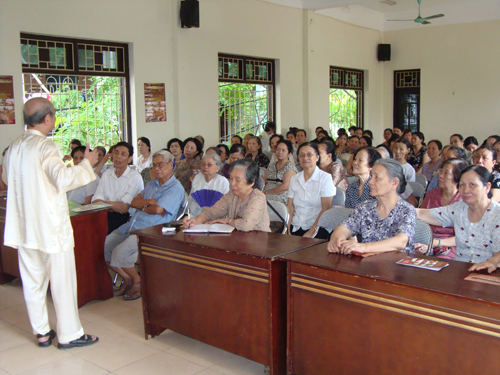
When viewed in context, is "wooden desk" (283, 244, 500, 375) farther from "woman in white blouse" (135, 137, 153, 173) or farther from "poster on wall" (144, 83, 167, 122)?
"poster on wall" (144, 83, 167, 122)

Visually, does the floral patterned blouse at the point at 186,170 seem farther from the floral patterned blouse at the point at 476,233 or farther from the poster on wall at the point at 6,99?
the floral patterned blouse at the point at 476,233

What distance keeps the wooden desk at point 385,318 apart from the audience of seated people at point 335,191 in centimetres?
23

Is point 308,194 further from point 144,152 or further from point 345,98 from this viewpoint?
point 345,98

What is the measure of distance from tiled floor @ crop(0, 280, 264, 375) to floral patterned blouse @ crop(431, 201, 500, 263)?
1339mm

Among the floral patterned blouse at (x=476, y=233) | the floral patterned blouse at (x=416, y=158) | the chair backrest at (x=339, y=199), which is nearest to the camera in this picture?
the floral patterned blouse at (x=476, y=233)

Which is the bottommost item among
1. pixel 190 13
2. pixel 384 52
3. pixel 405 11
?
pixel 190 13

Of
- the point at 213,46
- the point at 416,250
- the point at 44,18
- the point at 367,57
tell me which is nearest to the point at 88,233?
the point at 416,250

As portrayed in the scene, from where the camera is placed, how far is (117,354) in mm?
3029

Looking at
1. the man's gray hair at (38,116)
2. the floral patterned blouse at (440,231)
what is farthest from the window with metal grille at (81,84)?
the floral patterned blouse at (440,231)

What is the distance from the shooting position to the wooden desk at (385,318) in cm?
191

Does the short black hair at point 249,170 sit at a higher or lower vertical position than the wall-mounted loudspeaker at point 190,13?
lower

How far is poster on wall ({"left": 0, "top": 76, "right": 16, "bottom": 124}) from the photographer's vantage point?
5.91 metres

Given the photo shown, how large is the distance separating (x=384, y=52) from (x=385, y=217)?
1027 centimetres

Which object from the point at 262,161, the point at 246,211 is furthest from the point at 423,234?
the point at 262,161
